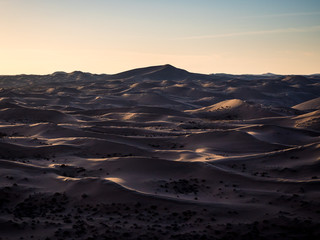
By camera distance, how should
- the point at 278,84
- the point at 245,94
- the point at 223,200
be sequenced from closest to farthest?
the point at 223,200 < the point at 245,94 < the point at 278,84

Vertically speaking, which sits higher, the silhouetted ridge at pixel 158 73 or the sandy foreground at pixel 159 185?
the silhouetted ridge at pixel 158 73

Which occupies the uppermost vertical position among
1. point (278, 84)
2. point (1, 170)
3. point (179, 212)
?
point (278, 84)

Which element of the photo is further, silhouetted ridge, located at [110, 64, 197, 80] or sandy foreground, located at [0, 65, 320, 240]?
silhouetted ridge, located at [110, 64, 197, 80]

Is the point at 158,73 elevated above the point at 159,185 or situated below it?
above

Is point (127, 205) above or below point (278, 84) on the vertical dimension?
below

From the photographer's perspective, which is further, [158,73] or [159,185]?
[158,73]

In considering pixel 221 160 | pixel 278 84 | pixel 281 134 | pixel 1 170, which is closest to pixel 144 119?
pixel 281 134

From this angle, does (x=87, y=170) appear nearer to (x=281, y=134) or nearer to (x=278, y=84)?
(x=281, y=134)

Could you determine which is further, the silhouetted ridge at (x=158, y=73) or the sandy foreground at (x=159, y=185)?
the silhouetted ridge at (x=158, y=73)

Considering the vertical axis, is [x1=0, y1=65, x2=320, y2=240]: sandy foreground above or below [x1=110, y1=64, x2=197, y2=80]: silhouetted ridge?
below

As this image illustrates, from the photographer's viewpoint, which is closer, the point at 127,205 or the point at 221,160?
the point at 127,205

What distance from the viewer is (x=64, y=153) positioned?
1106 cm

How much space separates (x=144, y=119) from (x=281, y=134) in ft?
29.4

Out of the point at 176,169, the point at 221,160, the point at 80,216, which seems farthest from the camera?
the point at 221,160
